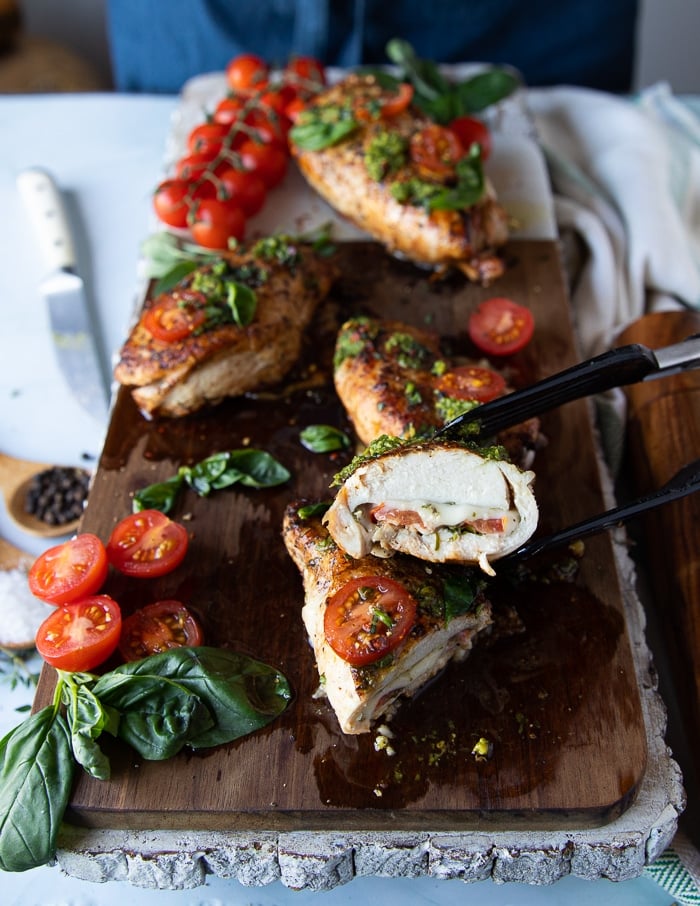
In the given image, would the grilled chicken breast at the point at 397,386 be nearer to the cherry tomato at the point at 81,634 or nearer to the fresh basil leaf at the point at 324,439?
the fresh basil leaf at the point at 324,439

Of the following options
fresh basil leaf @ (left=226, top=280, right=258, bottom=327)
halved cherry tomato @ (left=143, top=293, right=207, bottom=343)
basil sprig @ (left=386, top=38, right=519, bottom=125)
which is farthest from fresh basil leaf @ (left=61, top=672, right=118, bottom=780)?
basil sprig @ (left=386, top=38, right=519, bottom=125)

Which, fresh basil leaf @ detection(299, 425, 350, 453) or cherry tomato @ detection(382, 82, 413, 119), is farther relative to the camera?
cherry tomato @ detection(382, 82, 413, 119)

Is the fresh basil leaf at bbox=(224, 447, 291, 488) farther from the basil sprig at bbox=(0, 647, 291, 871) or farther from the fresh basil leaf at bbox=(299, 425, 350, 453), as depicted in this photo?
the basil sprig at bbox=(0, 647, 291, 871)

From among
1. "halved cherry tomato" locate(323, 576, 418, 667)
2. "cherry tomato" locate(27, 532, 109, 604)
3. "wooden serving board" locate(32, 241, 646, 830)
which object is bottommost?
"wooden serving board" locate(32, 241, 646, 830)

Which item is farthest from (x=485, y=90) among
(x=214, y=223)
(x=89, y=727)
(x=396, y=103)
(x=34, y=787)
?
(x=34, y=787)

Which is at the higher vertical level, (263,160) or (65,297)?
(263,160)

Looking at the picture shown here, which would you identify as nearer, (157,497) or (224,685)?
(224,685)

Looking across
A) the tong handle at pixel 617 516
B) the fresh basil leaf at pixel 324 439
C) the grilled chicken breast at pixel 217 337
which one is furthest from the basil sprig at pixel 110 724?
the grilled chicken breast at pixel 217 337

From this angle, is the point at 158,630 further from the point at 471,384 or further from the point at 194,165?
the point at 194,165
